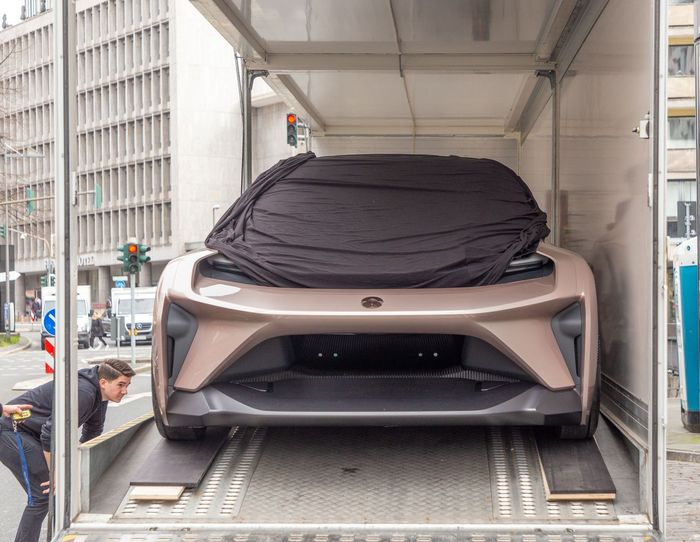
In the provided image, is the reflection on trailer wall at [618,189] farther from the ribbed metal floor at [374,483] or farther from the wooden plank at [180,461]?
the wooden plank at [180,461]

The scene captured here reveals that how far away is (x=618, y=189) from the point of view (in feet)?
14.3

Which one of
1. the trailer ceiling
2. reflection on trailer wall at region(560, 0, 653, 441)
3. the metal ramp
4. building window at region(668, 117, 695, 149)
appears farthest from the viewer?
building window at region(668, 117, 695, 149)

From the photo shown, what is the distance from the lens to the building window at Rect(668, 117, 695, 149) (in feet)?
77.9

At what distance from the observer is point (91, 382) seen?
519 cm

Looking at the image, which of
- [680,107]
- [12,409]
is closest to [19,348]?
[680,107]

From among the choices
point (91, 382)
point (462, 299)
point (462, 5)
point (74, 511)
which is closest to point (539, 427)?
point (462, 299)

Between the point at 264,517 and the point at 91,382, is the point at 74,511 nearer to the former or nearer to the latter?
the point at 264,517

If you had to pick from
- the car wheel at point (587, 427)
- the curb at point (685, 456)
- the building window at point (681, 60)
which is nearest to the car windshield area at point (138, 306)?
the building window at point (681, 60)

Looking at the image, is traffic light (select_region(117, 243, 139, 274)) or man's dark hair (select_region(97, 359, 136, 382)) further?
traffic light (select_region(117, 243, 139, 274))

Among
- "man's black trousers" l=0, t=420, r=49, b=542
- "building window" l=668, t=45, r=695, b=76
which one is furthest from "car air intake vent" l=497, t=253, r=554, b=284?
"building window" l=668, t=45, r=695, b=76

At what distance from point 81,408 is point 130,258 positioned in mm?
18060

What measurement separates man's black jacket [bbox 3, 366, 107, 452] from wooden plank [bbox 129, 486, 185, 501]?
1318mm

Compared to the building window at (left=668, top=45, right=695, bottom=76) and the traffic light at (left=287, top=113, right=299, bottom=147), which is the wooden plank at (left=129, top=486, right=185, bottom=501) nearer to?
the traffic light at (left=287, top=113, right=299, bottom=147)

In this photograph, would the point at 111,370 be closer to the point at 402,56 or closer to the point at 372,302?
the point at 372,302
